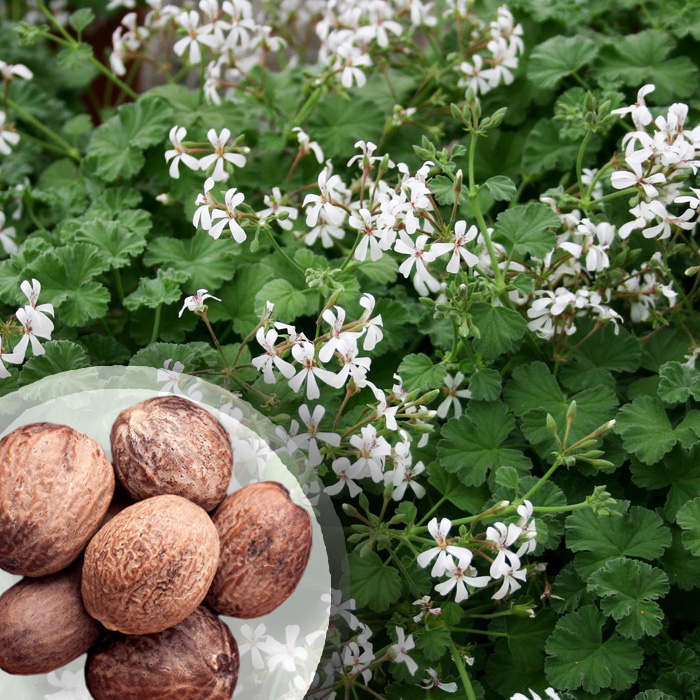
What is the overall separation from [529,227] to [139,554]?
0.62 m

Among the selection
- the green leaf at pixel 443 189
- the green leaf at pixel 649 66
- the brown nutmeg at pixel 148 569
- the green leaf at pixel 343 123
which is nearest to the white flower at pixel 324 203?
the green leaf at pixel 443 189

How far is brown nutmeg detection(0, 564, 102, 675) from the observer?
28.6 inches

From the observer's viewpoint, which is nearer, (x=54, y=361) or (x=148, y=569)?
(x=148, y=569)

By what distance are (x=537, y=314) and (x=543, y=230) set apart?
10 centimetres

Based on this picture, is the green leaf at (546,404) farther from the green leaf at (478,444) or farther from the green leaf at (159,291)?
the green leaf at (159,291)

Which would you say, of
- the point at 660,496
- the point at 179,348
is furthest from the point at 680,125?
the point at 179,348

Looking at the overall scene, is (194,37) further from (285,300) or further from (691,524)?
(691,524)

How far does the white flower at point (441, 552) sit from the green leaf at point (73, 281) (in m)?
0.51

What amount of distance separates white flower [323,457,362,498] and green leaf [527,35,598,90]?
2.49 feet

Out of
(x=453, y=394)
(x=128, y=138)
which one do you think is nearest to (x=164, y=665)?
(x=453, y=394)

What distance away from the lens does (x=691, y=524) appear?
3.23ft

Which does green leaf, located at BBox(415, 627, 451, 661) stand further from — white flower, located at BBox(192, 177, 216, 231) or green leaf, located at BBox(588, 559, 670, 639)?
white flower, located at BBox(192, 177, 216, 231)

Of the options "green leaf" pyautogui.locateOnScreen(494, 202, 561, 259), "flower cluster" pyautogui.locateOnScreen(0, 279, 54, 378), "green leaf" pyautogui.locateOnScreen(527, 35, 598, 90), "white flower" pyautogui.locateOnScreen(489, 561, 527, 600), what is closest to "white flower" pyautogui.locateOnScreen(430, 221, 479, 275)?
"green leaf" pyautogui.locateOnScreen(494, 202, 561, 259)

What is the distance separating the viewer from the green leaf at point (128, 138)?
1351 mm
